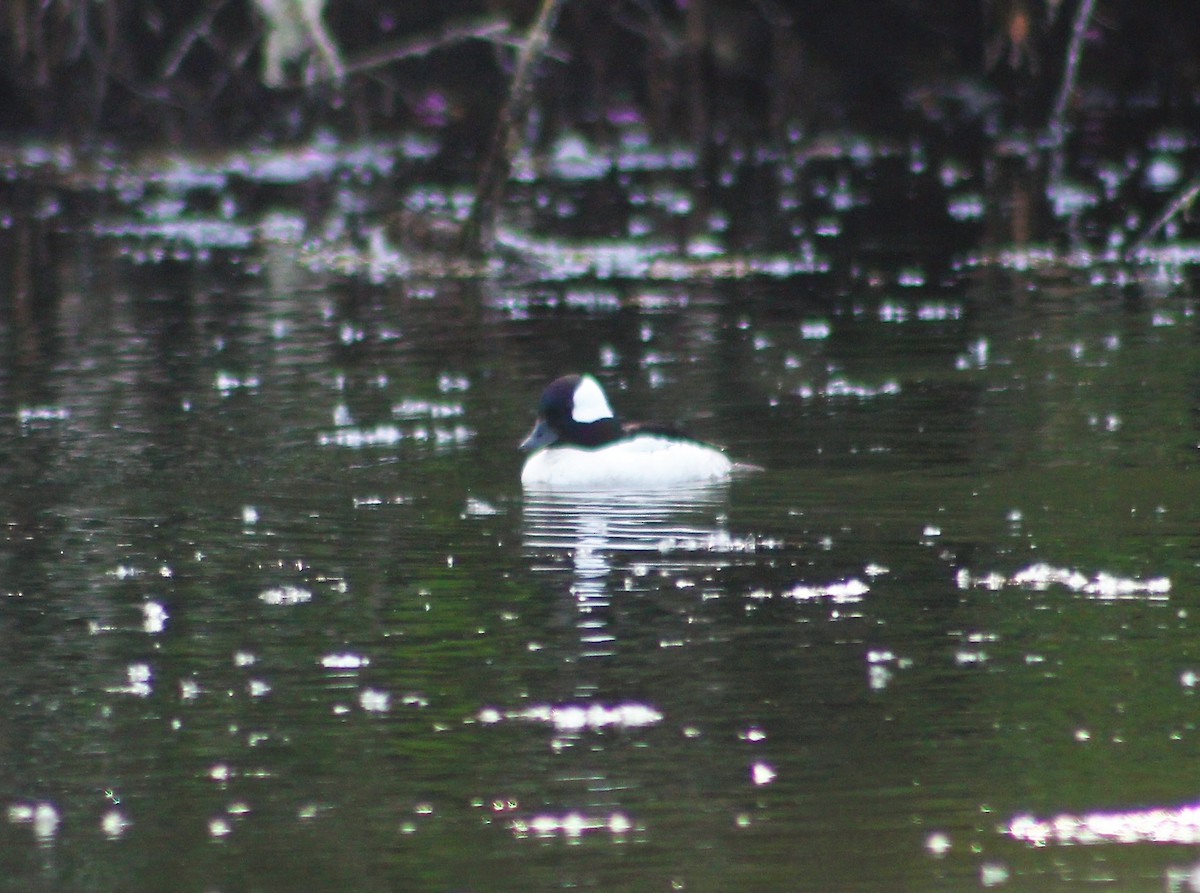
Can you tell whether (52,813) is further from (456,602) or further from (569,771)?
(456,602)

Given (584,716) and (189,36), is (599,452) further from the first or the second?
(189,36)

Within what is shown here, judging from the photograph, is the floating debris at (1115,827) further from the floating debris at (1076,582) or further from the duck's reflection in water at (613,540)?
the floating debris at (1076,582)

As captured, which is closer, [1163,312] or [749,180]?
[1163,312]

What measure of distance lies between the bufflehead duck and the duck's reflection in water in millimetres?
103

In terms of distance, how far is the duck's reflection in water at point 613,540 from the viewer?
984 centimetres

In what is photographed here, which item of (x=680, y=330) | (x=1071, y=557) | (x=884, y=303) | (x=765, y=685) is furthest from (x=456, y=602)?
(x=884, y=303)

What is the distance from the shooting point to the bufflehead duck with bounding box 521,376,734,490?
12156mm

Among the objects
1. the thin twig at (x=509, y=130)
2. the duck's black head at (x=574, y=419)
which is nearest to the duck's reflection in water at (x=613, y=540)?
the duck's black head at (x=574, y=419)

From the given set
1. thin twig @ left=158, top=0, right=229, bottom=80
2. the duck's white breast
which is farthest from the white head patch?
thin twig @ left=158, top=0, right=229, bottom=80

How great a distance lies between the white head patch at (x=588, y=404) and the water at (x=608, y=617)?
542 mm

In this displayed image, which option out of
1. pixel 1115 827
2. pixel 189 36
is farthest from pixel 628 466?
pixel 189 36

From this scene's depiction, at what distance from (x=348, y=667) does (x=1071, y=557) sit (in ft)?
9.87

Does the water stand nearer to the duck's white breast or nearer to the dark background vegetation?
the duck's white breast

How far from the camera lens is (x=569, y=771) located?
7.47 metres
